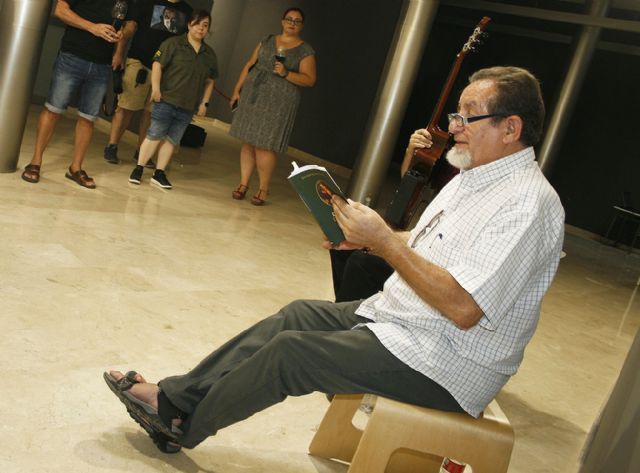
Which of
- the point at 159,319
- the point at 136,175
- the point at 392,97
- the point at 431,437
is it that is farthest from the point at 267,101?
the point at 431,437

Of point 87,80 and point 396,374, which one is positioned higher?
point 87,80

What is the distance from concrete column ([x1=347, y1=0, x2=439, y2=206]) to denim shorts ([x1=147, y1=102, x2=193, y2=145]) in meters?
2.45

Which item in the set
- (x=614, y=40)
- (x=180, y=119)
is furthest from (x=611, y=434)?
(x=614, y=40)

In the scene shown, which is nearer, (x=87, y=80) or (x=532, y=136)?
(x=532, y=136)

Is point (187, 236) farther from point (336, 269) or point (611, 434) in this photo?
point (611, 434)

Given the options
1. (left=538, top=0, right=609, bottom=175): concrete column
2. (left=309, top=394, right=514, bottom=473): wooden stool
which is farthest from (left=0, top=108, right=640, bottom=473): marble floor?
(left=538, top=0, right=609, bottom=175): concrete column

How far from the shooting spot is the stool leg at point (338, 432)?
8.54ft

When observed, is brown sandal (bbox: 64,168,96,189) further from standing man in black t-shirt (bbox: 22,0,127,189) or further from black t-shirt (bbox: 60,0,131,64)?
black t-shirt (bbox: 60,0,131,64)

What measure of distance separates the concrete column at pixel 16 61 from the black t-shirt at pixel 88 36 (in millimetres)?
181

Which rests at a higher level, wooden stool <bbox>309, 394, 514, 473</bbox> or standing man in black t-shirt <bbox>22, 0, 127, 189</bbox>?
standing man in black t-shirt <bbox>22, 0, 127, 189</bbox>

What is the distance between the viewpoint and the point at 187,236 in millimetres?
4887

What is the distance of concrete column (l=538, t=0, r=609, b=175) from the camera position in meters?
10.9

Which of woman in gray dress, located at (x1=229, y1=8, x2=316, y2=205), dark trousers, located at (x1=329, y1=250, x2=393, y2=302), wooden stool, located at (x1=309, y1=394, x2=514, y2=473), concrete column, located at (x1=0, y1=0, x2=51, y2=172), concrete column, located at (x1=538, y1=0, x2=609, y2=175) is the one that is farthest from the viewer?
concrete column, located at (x1=538, y1=0, x2=609, y2=175)

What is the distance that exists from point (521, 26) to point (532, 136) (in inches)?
474
